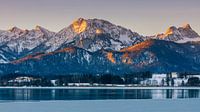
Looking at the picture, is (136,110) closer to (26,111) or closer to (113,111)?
(113,111)

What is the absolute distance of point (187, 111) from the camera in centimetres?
6638

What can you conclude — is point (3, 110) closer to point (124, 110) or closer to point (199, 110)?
point (124, 110)

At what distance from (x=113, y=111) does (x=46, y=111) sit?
872cm

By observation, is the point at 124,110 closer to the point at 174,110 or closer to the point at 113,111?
Answer: the point at 113,111

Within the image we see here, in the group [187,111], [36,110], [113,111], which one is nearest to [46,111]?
[36,110]

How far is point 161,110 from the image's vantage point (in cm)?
6850

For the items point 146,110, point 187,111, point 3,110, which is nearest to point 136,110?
point 146,110

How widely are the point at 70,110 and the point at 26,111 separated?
603 cm

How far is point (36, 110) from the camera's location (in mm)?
67875

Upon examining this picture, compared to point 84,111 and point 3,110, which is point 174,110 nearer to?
point 84,111

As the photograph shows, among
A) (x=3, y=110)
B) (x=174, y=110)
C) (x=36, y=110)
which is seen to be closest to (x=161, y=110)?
(x=174, y=110)

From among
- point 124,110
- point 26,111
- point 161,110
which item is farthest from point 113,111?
point 26,111

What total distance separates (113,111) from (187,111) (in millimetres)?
9646

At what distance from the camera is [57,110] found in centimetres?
6831
